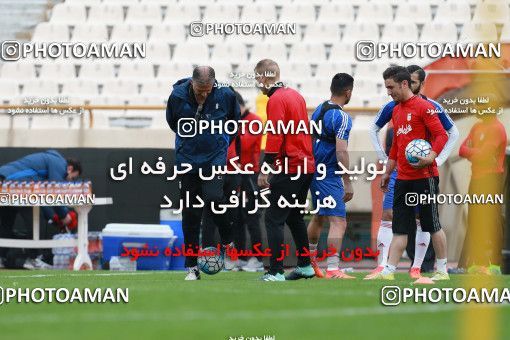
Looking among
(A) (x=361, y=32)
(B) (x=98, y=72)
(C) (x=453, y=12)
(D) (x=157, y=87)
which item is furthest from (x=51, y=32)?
(C) (x=453, y=12)

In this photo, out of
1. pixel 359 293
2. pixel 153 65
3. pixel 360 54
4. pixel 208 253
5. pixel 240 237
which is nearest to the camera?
pixel 359 293

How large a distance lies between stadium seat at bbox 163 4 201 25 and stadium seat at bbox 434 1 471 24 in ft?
12.1

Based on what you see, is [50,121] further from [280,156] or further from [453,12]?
[280,156]

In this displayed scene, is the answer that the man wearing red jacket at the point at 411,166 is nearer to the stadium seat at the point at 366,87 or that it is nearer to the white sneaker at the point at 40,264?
the white sneaker at the point at 40,264

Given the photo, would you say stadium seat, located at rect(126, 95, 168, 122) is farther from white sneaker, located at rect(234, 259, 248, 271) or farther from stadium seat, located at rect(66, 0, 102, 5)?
white sneaker, located at rect(234, 259, 248, 271)

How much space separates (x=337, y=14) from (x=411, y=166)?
10877 mm

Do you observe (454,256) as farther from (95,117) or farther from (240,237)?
(95,117)

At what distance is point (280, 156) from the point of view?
913 cm

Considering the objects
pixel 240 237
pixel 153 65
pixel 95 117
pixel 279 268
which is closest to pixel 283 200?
pixel 279 268

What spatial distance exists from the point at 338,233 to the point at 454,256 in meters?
4.95

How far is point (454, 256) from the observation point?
14.6m

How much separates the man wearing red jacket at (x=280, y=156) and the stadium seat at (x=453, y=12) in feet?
32.9

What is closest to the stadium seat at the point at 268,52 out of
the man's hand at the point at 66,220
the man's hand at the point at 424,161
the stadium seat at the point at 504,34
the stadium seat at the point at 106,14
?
the stadium seat at the point at 106,14

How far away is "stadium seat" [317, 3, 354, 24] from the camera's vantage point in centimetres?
1919
